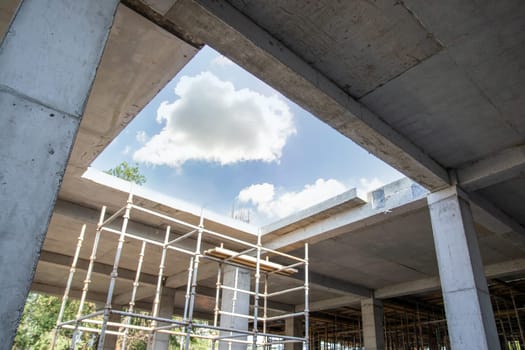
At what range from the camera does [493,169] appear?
652cm

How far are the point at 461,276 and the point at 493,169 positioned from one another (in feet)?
6.09

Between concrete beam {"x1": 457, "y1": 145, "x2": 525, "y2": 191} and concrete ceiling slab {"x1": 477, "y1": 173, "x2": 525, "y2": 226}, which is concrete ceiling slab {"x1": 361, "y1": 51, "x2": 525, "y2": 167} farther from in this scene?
concrete ceiling slab {"x1": 477, "y1": 173, "x2": 525, "y2": 226}

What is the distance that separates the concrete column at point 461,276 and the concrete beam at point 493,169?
276 mm

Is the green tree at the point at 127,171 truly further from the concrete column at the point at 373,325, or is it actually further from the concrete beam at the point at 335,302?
the concrete column at the point at 373,325

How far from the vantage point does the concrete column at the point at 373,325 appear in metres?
13.6

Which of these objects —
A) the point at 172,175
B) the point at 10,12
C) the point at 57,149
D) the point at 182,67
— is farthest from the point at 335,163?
the point at 172,175

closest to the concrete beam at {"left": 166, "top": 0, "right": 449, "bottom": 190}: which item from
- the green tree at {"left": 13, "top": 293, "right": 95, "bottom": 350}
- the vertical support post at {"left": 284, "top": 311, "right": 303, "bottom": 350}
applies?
the vertical support post at {"left": 284, "top": 311, "right": 303, "bottom": 350}

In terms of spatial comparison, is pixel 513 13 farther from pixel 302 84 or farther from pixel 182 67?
pixel 182 67

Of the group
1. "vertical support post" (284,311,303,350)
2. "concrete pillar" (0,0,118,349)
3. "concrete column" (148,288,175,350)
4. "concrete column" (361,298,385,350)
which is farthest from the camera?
"vertical support post" (284,311,303,350)

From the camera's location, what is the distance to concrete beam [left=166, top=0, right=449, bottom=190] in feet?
13.6

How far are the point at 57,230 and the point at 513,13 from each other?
10.3 m

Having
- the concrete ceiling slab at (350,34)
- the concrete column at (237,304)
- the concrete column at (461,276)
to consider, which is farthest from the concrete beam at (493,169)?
the concrete column at (237,304)

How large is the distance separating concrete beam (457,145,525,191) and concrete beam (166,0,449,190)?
0.65 metres

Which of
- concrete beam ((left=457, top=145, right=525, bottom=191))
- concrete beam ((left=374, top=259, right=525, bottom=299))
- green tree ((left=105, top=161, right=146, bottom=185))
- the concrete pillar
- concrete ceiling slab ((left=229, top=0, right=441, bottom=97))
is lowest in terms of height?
the concrete pillar
